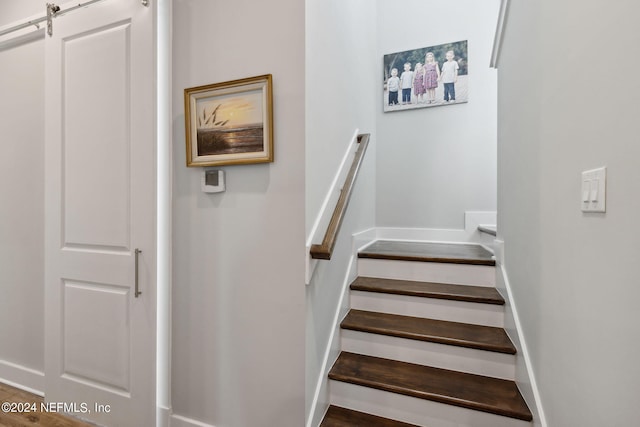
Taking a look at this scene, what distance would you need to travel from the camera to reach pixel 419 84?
127 inches

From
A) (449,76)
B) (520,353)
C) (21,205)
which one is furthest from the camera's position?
(449,76)

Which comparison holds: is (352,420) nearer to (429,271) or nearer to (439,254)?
(429,271)

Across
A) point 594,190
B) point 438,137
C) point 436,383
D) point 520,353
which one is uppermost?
point 438,137

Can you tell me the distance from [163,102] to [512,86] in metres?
2.01

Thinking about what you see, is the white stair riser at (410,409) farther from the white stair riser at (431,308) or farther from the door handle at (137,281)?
the door handle at (137,281)

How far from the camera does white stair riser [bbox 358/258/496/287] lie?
2078 millimetres

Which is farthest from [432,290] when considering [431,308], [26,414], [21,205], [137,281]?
[21,205]

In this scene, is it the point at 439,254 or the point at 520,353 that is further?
the point at 439,254

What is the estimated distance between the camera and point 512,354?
1582 mm

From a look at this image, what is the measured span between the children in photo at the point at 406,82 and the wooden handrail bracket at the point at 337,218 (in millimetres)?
1326

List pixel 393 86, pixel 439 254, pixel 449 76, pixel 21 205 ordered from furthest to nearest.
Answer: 1. pixel 393 86
2. pixel 449 76
3. pixel 439 254
4. pixel 21 205

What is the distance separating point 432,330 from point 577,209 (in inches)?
42.9

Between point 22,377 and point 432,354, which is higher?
point 432,354

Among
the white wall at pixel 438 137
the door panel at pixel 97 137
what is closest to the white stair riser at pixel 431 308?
the white wall at pixel 438 137
